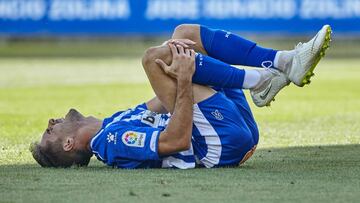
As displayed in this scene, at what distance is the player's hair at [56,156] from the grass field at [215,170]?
8 cm

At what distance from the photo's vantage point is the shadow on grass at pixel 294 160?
645 cm

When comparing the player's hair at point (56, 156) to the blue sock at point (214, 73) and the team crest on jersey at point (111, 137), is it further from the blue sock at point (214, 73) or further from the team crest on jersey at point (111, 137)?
the blue sock at point (214, 73)

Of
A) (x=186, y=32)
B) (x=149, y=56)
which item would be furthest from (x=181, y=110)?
(x=186, y=32)

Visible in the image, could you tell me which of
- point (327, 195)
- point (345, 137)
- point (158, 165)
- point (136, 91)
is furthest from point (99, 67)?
point (327, 195)

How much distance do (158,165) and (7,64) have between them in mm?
16435

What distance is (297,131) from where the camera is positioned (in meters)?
9.32

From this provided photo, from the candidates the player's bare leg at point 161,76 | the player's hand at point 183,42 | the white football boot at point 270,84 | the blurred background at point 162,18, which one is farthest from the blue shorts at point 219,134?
the blurred background at point 162,18

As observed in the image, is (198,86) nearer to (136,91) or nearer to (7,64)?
(136,91)

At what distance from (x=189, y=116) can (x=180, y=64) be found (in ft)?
1.09

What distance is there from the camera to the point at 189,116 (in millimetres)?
6098

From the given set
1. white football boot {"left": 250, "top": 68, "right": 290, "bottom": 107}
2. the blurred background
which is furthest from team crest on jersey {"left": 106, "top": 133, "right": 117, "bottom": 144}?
the blurred background

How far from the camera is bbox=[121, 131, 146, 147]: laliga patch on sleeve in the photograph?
240 inches

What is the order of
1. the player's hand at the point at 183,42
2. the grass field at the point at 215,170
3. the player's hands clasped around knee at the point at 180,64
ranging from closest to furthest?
the grass field at the point at 215,170, the player's hands clasped around knee at the point at 180,64, the player's hand at the point at 183,42

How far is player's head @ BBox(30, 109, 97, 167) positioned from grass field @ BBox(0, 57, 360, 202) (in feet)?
0.33
